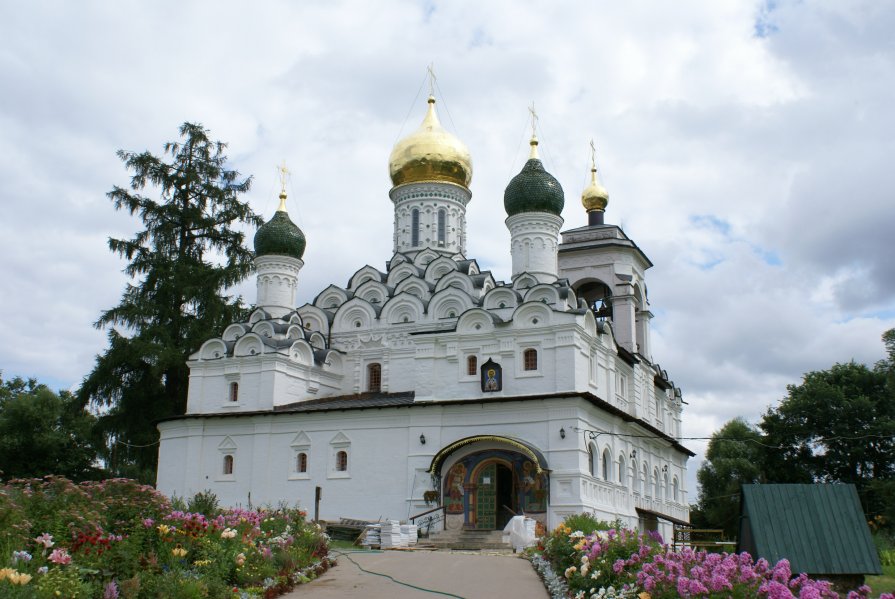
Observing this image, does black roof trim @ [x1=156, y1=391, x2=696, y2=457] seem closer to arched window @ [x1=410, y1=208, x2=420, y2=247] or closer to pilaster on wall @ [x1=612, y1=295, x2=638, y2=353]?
pilaster on wall @ [x1=612, y1=295, x2=638, y2=353]

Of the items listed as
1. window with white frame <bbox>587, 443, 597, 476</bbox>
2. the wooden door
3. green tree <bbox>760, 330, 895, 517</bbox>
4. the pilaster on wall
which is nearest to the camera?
the wooden door

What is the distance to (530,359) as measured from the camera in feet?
69.2

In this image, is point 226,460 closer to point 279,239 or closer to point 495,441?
point 279,239

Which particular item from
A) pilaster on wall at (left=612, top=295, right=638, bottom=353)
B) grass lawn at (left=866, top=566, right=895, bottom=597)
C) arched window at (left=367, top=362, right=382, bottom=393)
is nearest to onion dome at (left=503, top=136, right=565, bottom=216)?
pilaster on wall at (left=612, top=295, right=638, bottom=353)

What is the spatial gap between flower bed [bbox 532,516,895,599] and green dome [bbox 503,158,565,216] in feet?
46.8

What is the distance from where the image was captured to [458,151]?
92.7 feet

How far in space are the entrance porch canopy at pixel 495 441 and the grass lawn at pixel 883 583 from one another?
7540 millimetres

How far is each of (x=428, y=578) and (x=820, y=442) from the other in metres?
26.4

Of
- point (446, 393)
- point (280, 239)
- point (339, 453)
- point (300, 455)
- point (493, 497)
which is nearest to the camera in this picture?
point (493, 497)

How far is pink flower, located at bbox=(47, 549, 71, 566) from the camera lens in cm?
705

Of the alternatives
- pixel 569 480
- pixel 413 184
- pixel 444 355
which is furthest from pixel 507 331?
pixel 413 184

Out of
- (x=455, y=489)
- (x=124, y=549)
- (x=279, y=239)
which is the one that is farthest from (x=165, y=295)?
(x=124, y=549)

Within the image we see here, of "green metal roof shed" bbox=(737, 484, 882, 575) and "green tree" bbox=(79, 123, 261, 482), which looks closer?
"green metal roof shed" bbox=(737, 484, 882, 575)

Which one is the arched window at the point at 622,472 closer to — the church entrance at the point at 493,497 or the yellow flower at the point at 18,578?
the church entrance at the point at 493,497
